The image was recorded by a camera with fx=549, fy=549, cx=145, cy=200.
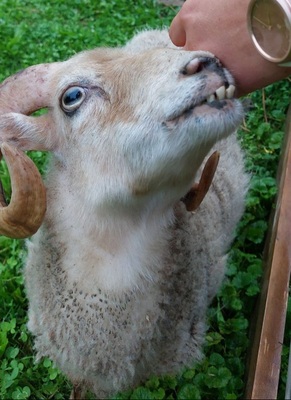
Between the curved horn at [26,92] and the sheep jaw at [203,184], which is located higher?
the curved horn at [26,92]

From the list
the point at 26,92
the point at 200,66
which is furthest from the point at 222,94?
the point at 26,92

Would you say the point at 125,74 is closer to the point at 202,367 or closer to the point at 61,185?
the point at 61,185

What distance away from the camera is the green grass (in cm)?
301

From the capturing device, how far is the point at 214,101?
72.8 inches

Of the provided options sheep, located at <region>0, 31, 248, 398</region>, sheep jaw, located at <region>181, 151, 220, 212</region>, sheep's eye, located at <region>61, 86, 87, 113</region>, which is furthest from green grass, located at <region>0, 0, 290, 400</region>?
sheep's eye, located at <region>61, 86, 87, 113</region>

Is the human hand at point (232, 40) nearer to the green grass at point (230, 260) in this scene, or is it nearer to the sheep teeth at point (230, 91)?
the sheep teeth at point (230, 91)

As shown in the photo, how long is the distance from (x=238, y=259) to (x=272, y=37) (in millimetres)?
2160

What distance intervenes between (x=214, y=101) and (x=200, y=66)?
0.42ft

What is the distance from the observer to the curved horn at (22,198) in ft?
6.82

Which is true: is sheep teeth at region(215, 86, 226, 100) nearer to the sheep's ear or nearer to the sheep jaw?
the sheep jaw

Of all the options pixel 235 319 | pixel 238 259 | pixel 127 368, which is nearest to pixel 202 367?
pixel 235 319

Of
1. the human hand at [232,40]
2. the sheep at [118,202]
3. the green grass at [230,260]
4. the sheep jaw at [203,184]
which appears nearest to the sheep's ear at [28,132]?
the sheep at [118,202]

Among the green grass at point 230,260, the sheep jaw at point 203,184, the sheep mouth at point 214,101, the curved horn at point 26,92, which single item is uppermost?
the sheep mouth at point 214,101

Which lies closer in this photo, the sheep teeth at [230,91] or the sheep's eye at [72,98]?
the sheep teeth at [230,91]
